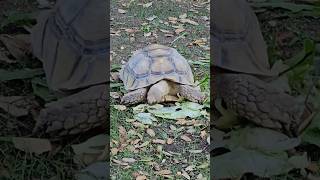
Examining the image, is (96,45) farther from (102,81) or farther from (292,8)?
(292,8)

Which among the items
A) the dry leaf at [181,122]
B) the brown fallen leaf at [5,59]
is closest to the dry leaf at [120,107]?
the dry leaf at [181,122]

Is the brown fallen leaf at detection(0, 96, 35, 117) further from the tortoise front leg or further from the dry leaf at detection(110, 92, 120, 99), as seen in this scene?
the tortoise front leg

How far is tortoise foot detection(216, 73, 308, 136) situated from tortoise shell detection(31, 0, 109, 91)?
18.4 inches

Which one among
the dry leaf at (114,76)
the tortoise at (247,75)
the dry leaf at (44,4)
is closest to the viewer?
the tortoise at (247,75)

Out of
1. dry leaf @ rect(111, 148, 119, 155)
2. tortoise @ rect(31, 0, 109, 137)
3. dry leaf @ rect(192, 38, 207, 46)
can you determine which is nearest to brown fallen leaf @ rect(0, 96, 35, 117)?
tortoise @ rect(31, 0, 109, 137)

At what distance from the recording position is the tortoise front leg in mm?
2703

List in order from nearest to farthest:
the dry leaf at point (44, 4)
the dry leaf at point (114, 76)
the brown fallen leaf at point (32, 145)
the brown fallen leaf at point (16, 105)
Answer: the brown fallen leaf at point (32, 145), the brown fallen leaf at point (16, 105), the dry leaf at point (114, 76), the dry leaf at point (44, 4)

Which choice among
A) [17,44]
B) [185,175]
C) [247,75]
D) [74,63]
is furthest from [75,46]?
[185,175]

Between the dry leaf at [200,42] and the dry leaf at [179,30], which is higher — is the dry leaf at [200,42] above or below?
below

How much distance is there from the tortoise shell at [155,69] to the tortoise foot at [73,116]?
0.23m

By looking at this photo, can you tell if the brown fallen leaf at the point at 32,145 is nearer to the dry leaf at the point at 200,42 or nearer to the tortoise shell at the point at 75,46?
the tortoise shell at the point at 75,46

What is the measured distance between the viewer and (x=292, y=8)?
142 inches

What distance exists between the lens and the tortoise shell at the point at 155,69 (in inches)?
106

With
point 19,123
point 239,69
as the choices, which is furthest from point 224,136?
point 19,123
